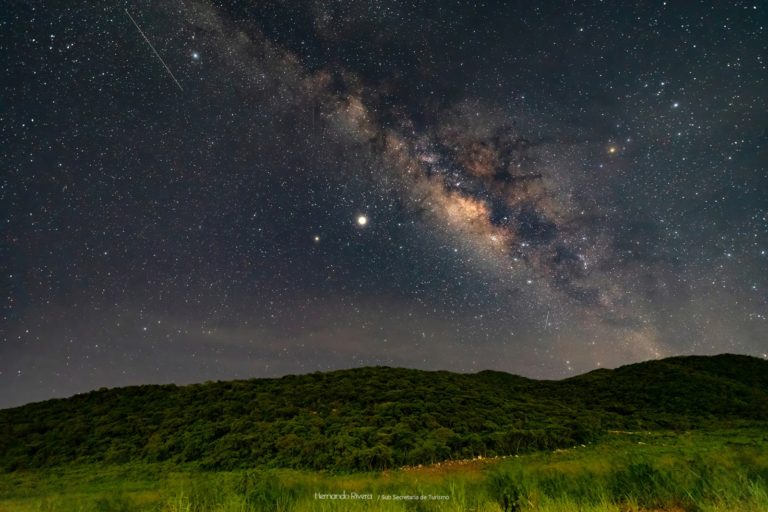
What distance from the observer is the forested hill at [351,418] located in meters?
22.0

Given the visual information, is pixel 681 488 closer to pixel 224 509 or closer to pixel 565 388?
pixel 224 509

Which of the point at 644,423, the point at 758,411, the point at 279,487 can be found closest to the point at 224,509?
the point at 279,487

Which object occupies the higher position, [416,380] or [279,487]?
[416,380]

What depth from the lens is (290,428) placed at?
2430 cm

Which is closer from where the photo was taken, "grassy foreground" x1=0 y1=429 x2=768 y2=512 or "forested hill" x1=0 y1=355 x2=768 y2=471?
"grassy foreground" x1=0 y1=429 x2=768 y2=512

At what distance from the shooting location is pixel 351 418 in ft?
84.0

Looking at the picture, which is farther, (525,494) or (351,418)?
(351,418)

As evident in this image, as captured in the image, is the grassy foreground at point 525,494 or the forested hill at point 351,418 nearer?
the grassy foreground at point 525,494

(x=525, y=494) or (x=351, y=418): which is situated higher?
(x=351, y=418)

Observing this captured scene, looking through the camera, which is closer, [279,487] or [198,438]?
[279,487]

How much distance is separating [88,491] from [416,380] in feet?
70.9

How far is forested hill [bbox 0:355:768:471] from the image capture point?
865 inches

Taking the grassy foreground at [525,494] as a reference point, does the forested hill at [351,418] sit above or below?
above

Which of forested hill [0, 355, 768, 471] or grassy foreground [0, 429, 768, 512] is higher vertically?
forested hill [0, 355, 768, 471]
